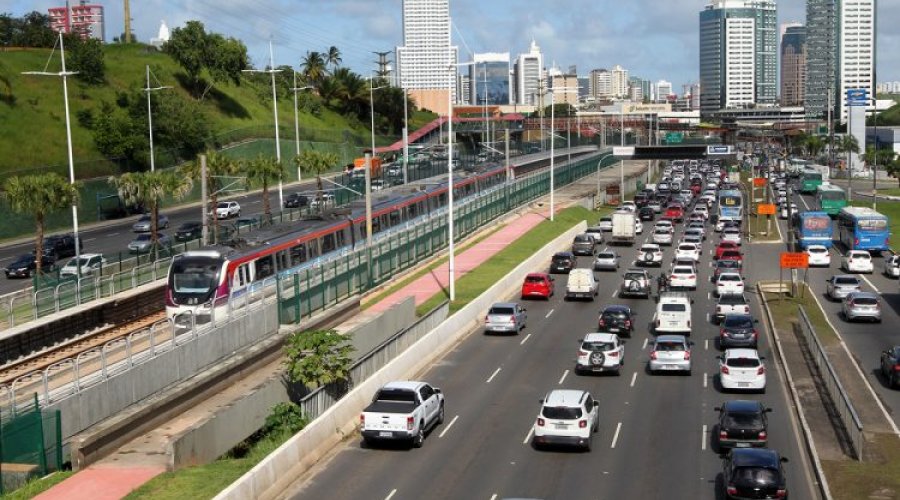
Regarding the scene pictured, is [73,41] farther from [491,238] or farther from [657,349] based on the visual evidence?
[657,349]

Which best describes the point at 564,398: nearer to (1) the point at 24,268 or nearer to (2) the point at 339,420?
(2) the point at 339,420

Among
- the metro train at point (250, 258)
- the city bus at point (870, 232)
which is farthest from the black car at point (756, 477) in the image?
the city bus at point (870, 232)

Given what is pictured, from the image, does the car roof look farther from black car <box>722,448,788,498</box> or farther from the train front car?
the train front car

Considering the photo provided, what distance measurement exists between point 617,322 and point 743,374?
10768 mm

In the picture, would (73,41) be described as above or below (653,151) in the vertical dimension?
above

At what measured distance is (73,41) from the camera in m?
106

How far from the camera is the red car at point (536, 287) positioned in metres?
56.5

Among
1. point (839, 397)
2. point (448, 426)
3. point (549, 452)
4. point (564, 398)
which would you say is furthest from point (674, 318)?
point (549, 452)

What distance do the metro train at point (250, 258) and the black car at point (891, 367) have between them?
72.4 ft

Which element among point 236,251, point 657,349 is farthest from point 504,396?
point 236,251

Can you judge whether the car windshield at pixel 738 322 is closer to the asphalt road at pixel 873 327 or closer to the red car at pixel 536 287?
the asphalt road at pixel 873 327

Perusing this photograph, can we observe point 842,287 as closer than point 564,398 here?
No

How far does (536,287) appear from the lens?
5653 centimetres

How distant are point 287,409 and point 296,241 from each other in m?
17.2
